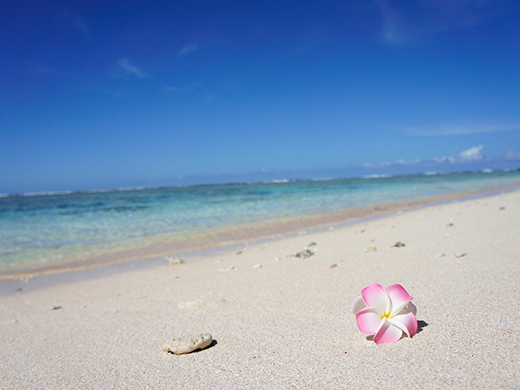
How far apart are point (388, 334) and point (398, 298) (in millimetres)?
207

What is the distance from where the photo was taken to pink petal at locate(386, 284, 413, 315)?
6.00ft

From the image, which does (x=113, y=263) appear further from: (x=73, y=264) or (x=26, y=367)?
(x=26, y=367)

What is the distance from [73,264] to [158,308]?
4987 mm

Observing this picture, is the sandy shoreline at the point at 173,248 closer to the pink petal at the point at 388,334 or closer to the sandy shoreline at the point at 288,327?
the sandy shoreline at the point at 288,327

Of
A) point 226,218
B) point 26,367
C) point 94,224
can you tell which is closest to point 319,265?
point 26,367

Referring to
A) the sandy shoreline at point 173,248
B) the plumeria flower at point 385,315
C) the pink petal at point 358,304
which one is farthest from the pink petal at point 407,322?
the sandy shoreline at point 173,248

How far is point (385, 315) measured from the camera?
6.13ft

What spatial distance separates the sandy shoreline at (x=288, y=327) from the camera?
65.1 inches

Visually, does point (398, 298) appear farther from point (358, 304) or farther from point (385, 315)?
point (358, 304)

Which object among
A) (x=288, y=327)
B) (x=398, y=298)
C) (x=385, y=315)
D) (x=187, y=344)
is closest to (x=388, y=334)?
(x=385, y=315)

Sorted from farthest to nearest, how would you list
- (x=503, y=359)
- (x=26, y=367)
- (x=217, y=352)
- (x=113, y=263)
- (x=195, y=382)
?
(x=113, y=263) < (x=26, y=367) < (x=217, y=352) < (x=195, y=382) < (x=503, y=359)

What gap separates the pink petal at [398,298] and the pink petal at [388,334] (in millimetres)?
86

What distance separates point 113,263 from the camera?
723 cm

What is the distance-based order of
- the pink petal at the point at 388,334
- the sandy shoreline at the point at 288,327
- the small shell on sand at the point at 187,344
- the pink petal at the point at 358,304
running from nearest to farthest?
the sandy shoreline at the point at 288,327 → the pink petal at the point at 388,334 → the pink petal at the point at 358,304 → the small shell on sand at the point at 187,344
